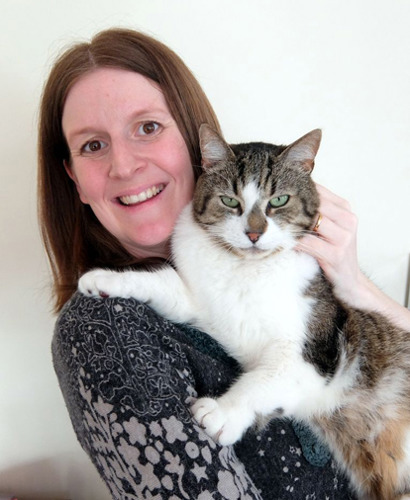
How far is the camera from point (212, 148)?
43.9 inches

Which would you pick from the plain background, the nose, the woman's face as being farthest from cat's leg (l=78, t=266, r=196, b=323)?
the plain background

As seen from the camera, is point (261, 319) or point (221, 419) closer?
point (221, 419)

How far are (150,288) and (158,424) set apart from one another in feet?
1.27

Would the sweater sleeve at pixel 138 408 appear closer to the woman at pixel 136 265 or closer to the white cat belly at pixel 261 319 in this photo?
the woman at pixel 136 265

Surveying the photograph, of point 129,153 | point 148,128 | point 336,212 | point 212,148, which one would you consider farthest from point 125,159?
point 336,212

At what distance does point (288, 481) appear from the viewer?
897mm

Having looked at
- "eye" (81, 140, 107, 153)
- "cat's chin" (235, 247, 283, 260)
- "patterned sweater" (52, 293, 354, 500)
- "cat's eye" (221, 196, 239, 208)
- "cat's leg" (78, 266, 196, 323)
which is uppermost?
"eye" (81, 140, 107, 153)

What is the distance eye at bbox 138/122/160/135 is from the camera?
1.15m

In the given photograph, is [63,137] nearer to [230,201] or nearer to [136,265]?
[136,265]

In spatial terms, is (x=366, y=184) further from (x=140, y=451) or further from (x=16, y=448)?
(x=16, y=448)

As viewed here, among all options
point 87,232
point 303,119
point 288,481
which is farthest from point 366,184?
point 288,481

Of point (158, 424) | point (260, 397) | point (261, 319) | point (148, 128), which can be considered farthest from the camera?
point (148, 128)

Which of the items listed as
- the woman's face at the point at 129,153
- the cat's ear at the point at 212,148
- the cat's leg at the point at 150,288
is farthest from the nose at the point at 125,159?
the cat's leg at the point at 150,288

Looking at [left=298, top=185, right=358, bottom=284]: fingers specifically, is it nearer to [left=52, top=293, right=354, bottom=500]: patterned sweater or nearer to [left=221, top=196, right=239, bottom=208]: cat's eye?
[left=221, top=196, right=239, bottom=208]: cat's eye
